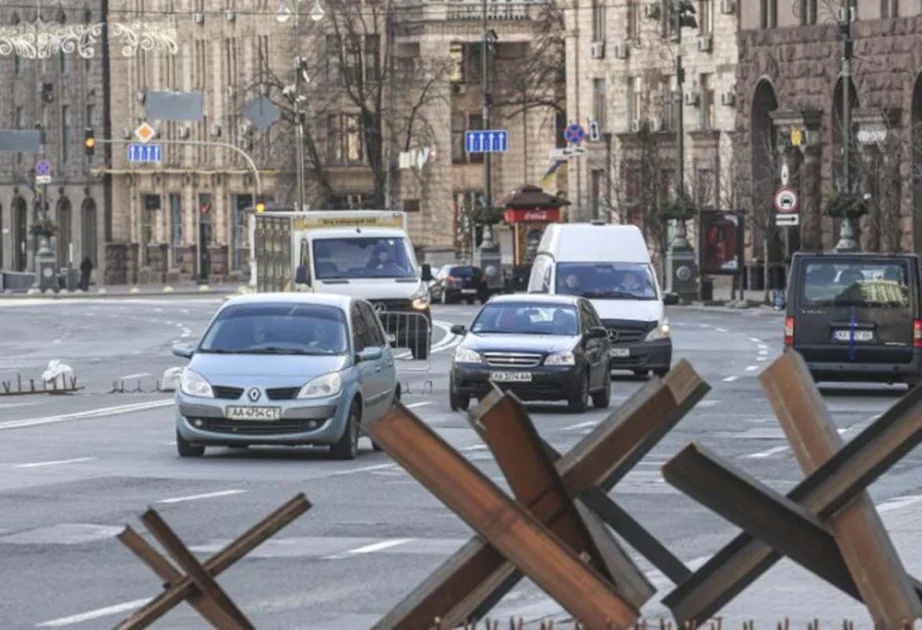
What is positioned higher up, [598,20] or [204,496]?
A: [598,20]

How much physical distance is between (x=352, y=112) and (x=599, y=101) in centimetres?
1772

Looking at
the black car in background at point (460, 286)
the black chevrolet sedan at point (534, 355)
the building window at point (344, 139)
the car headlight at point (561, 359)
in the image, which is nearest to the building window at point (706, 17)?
the black car in background at point (460, 286)

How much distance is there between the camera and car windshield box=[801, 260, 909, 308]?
3812cm

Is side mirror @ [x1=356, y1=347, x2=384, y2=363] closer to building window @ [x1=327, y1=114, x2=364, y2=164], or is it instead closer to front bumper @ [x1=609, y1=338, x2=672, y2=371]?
front bumper @ [x1=609, y1=338, x2=672, y2=371]

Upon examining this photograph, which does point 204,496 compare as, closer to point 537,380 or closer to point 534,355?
point 537,380

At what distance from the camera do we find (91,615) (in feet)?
47.3

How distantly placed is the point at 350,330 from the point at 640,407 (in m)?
21.8

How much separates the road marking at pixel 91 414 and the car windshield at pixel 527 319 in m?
4.00

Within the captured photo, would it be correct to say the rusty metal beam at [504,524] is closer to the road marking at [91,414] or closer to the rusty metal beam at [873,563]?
the rusty metal beam at [873,563]

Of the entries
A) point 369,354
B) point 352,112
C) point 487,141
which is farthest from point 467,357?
point 352,112

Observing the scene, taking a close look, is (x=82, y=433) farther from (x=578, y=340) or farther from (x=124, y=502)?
(x=124, y=502)

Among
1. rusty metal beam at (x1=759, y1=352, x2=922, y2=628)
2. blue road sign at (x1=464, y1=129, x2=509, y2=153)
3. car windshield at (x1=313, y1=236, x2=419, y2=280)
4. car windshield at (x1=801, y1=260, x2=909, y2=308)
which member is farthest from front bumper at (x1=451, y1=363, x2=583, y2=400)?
blue road sign at (x1=464, y1=129, x2=509, y2=153)

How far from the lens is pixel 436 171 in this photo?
118 metres

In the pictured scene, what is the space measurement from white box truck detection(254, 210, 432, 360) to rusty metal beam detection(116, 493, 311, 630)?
133ft
